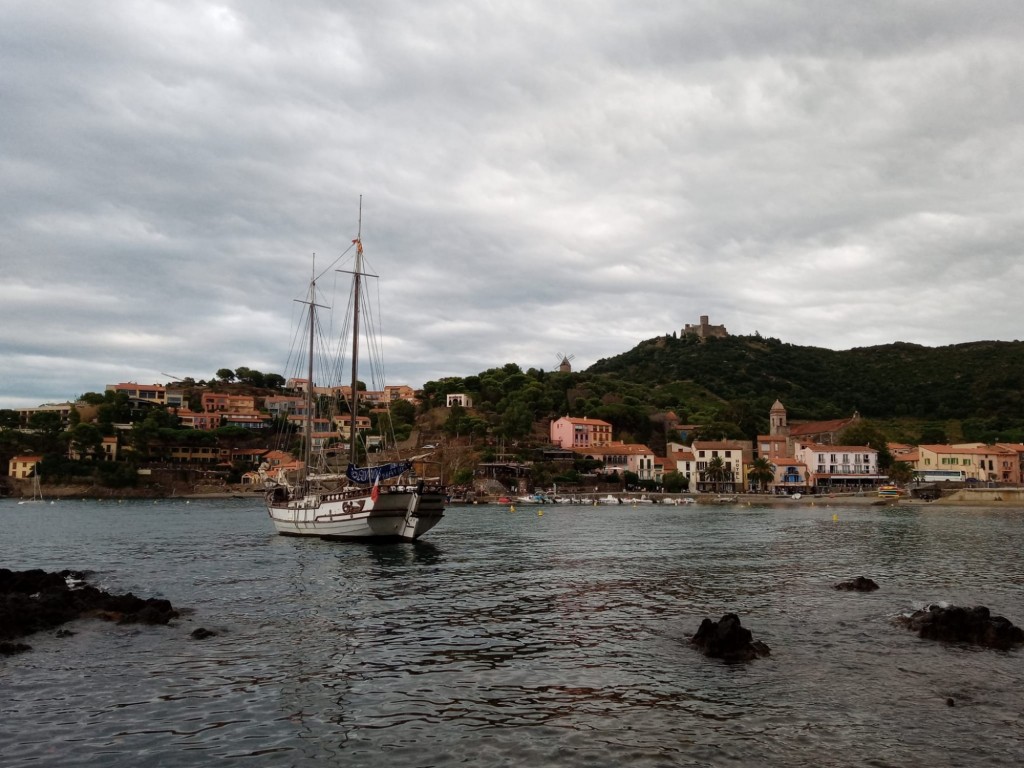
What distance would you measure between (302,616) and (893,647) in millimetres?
17108

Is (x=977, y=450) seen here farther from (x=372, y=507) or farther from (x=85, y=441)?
(x=85, y=441)

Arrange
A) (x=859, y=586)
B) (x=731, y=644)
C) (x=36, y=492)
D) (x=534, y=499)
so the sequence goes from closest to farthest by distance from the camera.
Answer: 1. (x=731, y=644)
2. (x=859, y=586)
3. (x=534, y=499)
4. (x=36, y=492)

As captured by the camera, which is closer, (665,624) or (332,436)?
(665,624)

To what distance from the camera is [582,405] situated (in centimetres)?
16438

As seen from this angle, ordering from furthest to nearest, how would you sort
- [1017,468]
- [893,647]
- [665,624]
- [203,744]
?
[1017,468] → [665,624] → [893,647] → [203,744]

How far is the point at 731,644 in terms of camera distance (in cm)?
1789

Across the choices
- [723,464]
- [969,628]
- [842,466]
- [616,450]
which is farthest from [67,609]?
[842,466]

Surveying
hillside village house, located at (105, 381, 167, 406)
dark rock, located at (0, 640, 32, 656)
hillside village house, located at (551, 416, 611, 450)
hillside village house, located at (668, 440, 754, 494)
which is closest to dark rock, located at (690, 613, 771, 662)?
dark rock, located at (0, 640, 32, 656)

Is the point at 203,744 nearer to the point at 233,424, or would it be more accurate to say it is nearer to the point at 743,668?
the point at 743,668

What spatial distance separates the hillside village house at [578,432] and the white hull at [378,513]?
97.3m

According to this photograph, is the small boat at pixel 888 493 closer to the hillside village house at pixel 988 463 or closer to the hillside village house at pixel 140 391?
the hillside village house at pixel 988 463

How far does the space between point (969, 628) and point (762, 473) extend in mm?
115652

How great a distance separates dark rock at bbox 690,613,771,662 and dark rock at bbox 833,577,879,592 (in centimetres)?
1177

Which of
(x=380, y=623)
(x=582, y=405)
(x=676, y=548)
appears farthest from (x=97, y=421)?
(x=380, y=623)
